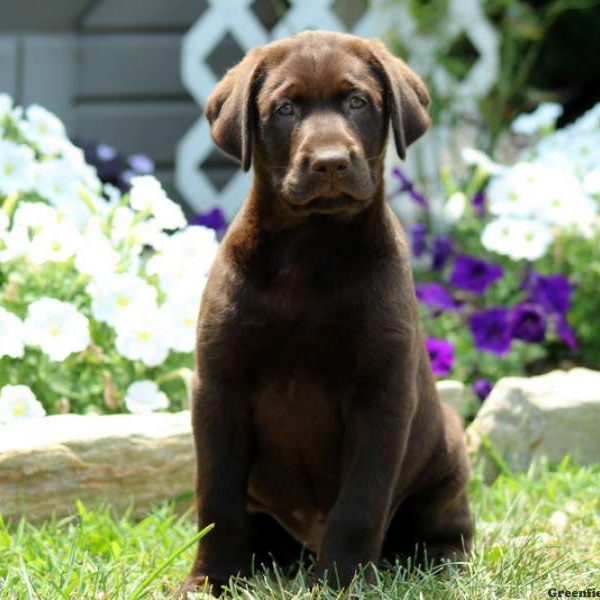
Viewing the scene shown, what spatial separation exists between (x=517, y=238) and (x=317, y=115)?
2663 millimetres

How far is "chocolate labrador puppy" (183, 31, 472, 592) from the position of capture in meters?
3.11

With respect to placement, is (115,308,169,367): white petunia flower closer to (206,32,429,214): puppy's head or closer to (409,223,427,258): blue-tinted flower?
(206,32,429,214): puppy's head

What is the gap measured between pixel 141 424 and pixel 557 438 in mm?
1519

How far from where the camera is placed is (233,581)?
3248 mm

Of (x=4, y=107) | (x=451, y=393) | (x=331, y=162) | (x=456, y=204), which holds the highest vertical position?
(x=4, y=107)

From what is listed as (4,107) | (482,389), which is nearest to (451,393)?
(482,389)

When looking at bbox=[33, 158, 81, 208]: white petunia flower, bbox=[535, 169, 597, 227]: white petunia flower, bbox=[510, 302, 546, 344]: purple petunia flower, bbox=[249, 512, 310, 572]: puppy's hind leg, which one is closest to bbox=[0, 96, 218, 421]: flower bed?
bbox=[33, 158, 81, 208]: white petunia flower

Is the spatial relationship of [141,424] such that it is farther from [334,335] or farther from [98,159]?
[98,159]

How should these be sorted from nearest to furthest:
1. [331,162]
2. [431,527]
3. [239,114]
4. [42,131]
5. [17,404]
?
[331,162], [239,114], [431,527], [17,404], [42,131]

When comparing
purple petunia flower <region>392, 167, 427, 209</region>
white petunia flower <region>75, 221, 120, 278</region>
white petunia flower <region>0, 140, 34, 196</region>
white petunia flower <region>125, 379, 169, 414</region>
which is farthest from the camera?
purple petunia flower <region>392, 167, 427, 209</region>

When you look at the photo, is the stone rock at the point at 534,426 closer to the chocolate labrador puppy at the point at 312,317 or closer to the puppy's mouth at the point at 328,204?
the chocolate labrador puppy at the point at 312,317

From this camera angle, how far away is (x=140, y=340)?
171 inches

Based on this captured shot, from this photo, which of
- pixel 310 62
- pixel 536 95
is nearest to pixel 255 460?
pixel 310 62

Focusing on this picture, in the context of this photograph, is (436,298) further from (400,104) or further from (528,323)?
(400,104)
